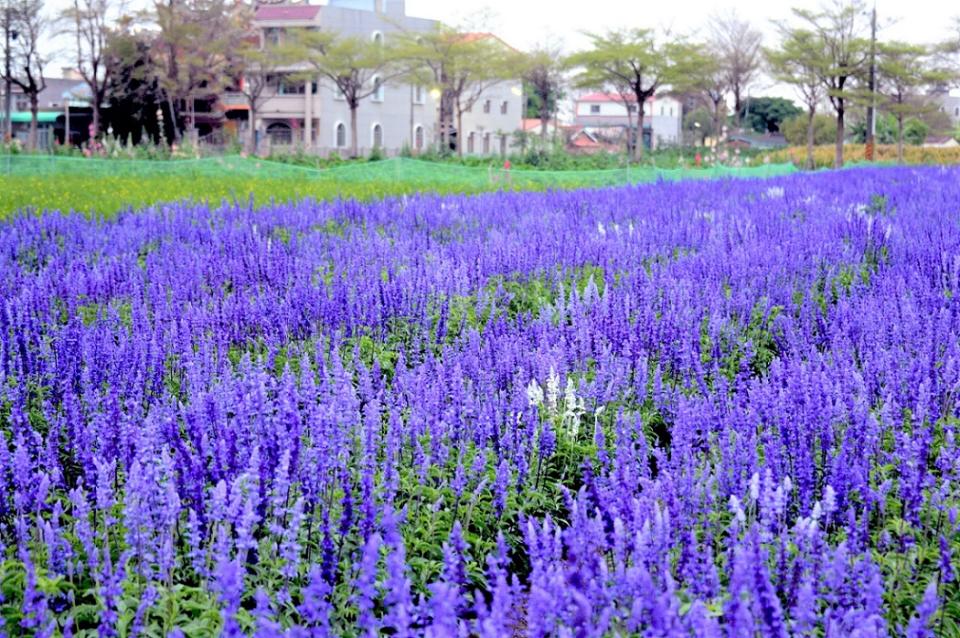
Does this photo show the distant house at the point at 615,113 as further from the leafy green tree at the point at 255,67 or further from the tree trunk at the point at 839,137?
the tree trunk at the point at 839,137

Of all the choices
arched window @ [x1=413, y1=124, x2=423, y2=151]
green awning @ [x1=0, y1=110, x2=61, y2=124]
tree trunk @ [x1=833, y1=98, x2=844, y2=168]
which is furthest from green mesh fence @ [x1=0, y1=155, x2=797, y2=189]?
green awning @ [x1=0, y1=110, x2=61, y2=124]

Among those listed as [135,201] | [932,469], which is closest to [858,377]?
[932,469]

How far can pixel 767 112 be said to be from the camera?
360 feet

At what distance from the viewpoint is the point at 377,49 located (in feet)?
186

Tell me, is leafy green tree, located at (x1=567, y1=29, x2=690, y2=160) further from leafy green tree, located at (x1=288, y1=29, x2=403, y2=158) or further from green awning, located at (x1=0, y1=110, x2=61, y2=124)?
green awning, located at (x1=0, y1=110, x2=61, y2=124)

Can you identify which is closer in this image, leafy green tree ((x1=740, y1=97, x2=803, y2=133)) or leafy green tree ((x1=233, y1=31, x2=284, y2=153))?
leafy green tree ((x1=233, y1=31, x2=284, y2=153))

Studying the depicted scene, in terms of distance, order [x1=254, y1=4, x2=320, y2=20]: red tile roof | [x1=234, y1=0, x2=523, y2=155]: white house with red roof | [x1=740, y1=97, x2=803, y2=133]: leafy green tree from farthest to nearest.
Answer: [x1=740, y1=97, x2=803, y2=133]: leafy green tree
[x1=254, y1=4, x2=320, y2=20]: red tile roof
[x1=234, y1=0, x2=523, y2=155]: white house with red roof

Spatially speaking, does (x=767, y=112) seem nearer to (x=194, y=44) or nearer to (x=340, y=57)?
(x=340, y=57)

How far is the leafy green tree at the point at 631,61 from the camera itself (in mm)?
55562

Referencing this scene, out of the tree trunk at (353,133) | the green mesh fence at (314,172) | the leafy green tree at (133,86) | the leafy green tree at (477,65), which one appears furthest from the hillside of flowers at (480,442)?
the leafy green tree at (133,86)

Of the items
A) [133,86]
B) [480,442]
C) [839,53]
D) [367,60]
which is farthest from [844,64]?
[480,442]

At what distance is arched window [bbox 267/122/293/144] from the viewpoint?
6675 centimetres

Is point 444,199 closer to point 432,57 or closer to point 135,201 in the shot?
point 135,201

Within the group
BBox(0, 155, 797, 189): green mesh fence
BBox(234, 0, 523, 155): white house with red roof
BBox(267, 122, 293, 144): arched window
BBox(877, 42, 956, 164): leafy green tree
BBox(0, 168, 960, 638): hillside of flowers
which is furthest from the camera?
BBox(267, 122, 293, 144): arched window
